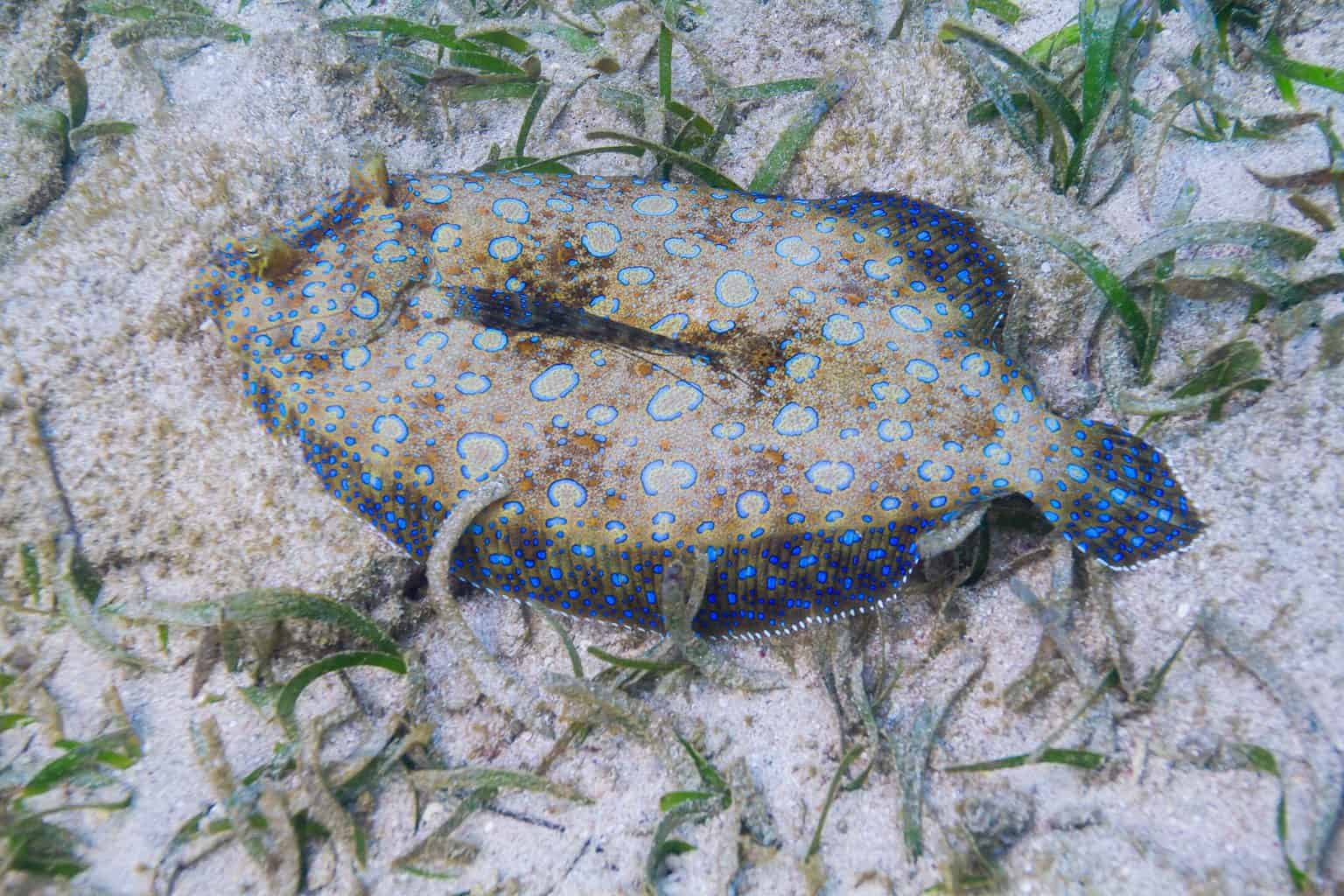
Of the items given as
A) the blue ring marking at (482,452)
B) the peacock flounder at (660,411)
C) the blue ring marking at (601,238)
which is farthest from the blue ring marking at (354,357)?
the blue ring marking at (601,238)

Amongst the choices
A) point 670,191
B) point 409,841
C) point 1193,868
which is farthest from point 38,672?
point 1193,868

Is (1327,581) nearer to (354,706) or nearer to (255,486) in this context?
(354,706)

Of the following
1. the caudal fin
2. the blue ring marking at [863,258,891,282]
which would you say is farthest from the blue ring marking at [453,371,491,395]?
the caudal fin

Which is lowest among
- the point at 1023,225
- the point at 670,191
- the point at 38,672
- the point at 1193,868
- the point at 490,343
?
the point at 38,672

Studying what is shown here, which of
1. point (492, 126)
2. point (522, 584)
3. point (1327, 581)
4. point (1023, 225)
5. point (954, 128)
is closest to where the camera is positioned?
point (1327, 581)

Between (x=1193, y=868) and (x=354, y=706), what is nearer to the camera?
(x=1193, y=868)

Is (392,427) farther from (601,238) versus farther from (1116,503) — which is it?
(1116,503)
